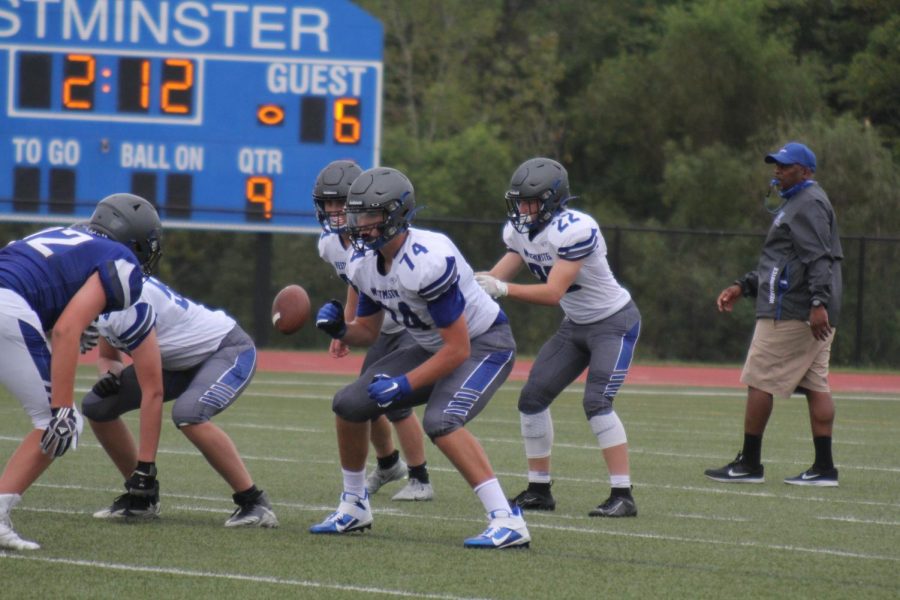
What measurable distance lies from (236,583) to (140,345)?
129cm

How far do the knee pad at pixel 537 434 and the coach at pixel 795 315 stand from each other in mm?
1538

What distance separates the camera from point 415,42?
36750 millimetres

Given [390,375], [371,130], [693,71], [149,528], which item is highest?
[693,71]

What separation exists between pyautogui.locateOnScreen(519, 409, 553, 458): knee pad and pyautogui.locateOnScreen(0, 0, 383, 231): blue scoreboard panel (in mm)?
10497

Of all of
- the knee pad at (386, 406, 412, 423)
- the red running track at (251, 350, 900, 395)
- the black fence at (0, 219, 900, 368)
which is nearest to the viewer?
the knee pad at (386, 406, 412, 423)

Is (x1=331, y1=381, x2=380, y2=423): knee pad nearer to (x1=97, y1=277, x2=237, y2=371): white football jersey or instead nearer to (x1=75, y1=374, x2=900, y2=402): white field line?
(x1=97, y1=277, x2=237, y2=371): white football jersey

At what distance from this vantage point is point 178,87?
17.0 m

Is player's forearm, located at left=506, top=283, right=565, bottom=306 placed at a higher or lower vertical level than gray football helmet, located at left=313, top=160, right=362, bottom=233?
lower

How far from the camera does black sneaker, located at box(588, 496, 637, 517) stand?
6680 mm

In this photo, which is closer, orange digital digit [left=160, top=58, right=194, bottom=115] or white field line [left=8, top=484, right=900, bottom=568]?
white field line [left=8, top=484, right=900, bottom=568]

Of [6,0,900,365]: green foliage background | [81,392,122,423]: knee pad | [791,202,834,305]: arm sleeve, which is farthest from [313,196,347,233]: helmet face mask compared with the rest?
[6,0,900,365]: green foliage background

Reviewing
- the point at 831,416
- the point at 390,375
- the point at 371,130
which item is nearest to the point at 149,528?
the point at 390,375

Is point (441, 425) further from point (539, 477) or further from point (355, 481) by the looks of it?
point (539, 477)

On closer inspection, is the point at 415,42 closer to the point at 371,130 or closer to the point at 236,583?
the point at 371,130
